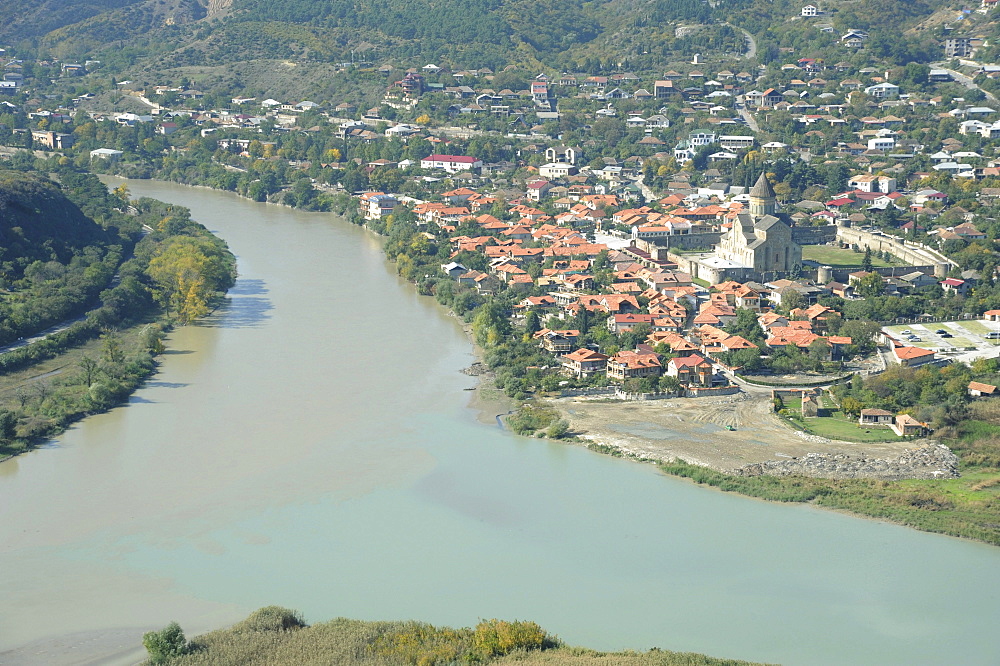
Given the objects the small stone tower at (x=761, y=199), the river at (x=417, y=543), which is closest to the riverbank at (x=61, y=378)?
the river at (x=417, y=543)

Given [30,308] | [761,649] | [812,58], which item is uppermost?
[812,58]

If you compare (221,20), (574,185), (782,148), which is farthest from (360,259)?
(221,20)

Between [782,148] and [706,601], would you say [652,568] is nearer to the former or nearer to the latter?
[706,601]

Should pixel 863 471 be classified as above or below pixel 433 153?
below

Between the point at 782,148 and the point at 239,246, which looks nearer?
the point at 239,246

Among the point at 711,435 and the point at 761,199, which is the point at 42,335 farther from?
the point at 761,199

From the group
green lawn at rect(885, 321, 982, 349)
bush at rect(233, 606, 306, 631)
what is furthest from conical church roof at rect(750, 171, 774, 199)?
bush at rect(233, 606, 306, 631)
